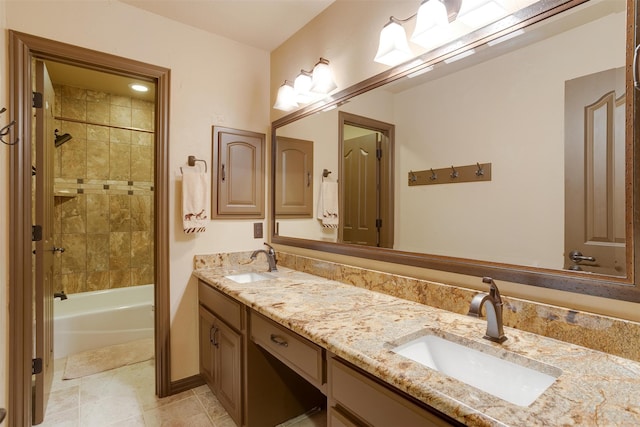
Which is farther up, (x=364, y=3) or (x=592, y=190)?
(x=364, y=3)

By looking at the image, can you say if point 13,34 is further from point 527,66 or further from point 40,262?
point 527,66

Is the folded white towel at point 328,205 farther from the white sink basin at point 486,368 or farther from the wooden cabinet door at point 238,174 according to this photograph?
the white sink basin at point 486,368

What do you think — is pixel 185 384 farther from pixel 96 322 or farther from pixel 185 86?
pixel 185 86

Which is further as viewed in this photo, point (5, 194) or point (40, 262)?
point (40, 262)

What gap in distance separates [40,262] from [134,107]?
2323 mm

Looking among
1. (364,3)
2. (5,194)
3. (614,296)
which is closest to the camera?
(614,296)

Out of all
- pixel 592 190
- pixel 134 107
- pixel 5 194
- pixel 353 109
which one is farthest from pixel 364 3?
pixel 134 107

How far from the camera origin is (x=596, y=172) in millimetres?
980

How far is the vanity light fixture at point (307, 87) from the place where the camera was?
1.88 meters

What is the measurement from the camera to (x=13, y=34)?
5.36ft

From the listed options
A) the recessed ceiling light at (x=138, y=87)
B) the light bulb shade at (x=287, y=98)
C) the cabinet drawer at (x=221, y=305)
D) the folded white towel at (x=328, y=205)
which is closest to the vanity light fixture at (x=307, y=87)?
the light bulb shade at (x=287, y=98)

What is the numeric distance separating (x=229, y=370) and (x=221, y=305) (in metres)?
0.35

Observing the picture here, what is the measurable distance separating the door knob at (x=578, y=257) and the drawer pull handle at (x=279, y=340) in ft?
3.42

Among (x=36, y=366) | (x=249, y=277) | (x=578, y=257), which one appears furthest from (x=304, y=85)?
(x=36, y=366)
